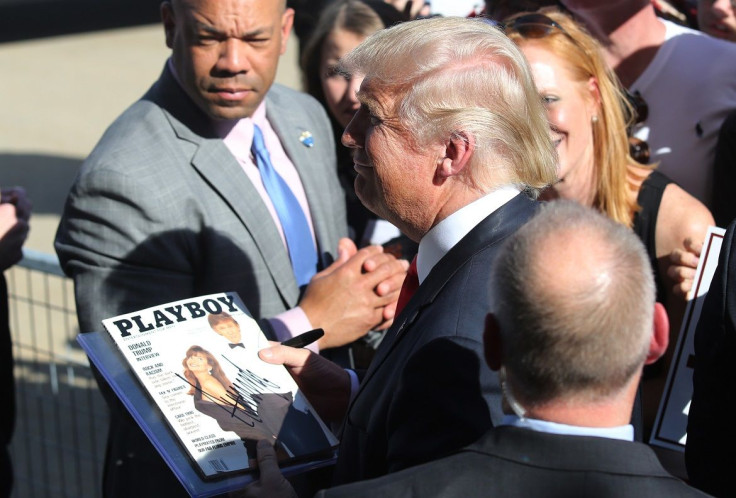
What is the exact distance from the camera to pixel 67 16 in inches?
603

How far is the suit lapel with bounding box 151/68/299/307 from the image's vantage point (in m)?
2.72

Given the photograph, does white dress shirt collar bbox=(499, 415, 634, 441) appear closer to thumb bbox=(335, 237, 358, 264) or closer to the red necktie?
the red necktie

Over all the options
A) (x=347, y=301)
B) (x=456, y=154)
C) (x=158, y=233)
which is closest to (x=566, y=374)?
(x=456, y=154)

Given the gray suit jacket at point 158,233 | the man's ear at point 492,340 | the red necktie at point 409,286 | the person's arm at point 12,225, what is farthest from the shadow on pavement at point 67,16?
the man's ear at point 492,340

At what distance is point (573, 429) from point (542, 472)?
8 centimetres

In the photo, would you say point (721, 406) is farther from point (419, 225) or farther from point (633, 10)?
point (633, 10)

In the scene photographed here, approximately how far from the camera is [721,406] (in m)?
1.99

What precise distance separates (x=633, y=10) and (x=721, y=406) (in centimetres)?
176

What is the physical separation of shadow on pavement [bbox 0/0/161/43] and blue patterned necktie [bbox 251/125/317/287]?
1247 cm

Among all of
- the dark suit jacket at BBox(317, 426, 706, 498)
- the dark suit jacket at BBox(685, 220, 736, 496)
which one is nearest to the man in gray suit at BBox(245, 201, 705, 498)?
the dark suit jacket at BBox(317, 426, 706, 498)

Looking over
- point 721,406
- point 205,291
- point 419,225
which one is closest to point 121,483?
point 205,291

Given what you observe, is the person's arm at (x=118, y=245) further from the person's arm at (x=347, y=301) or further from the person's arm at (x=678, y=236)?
the person's arm at (x=678, y=236)

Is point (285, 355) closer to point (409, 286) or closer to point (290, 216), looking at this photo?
point (409, 286)

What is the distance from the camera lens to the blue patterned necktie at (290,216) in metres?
2.90
